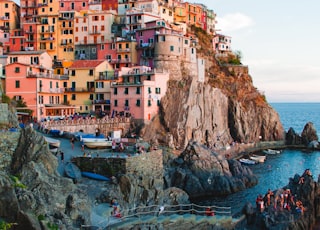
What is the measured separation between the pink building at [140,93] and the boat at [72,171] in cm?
3402

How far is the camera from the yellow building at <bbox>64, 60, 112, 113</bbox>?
74.3 m

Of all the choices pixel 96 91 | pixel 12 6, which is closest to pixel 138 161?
pixel 96 91

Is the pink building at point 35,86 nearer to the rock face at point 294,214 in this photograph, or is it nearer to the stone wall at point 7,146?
the stone wall at point 7,146

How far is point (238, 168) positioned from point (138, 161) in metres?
21.4

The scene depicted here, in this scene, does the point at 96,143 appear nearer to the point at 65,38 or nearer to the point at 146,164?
the point at 146,164

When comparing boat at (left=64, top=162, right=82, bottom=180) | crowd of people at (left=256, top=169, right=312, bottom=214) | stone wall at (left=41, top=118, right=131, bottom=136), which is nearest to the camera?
boat at (left=64, top=162, right=82, bottom=180)

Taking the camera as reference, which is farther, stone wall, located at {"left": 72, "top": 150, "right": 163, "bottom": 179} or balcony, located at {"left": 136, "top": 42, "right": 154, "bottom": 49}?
balcony, located at {"left": 136, "top": 42, "right": 154, "bottom": 49}

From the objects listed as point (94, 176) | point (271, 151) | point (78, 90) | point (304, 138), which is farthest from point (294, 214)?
point (304, 138)

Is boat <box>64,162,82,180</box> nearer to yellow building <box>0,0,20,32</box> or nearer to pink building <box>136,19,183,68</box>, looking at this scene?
pink building <box>136,19,183,68</box>

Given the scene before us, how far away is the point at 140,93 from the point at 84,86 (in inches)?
426

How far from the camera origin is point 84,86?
75.1 m

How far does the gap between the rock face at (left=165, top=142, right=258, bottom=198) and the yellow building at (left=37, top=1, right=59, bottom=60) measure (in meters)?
40.6

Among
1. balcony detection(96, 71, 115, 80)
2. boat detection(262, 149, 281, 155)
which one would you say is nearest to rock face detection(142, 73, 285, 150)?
boat detection(262, 149, 281, 155)

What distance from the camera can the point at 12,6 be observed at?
90062 millimetres
